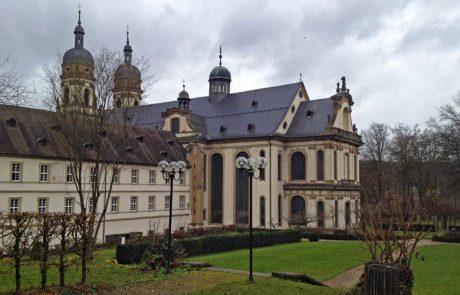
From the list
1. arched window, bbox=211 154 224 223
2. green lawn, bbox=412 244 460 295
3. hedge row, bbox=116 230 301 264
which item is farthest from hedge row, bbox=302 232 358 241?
arched window, bbox=211 154 224 223

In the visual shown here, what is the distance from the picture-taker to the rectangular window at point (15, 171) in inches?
1281

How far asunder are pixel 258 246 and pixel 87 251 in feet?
59.9

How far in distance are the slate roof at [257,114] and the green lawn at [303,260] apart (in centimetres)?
2201

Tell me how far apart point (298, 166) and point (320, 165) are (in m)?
2.52

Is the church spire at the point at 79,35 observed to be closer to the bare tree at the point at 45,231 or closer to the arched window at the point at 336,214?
the arched window at the point at 336,214

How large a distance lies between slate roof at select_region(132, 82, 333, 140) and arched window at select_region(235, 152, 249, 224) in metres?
Result: 3.66

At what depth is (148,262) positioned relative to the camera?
19406 mm

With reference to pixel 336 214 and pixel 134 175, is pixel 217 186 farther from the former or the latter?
pixel 336 214

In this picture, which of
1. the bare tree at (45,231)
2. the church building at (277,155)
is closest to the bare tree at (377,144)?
the church building at (277,155)

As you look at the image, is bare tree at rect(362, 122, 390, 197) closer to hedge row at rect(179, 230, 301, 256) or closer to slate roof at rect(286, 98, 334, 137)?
slate roof at rect(286, 98, 334, 137)

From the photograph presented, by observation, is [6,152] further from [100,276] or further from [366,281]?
[366,281]

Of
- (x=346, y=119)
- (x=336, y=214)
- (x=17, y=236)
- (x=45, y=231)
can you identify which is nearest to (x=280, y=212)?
(x=336, y=214)

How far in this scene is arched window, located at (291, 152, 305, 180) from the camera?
5034cm

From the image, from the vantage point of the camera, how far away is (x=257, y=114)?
52594 mm
